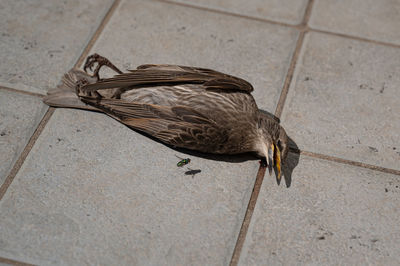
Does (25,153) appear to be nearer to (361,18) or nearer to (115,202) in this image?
(115,202)

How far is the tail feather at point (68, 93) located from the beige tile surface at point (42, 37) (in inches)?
6.8

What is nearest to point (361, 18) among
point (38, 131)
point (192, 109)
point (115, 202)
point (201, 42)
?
point (201, 42)

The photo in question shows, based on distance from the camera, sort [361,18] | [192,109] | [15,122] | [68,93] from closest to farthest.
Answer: [192,109] < [15,122] < [68,93] < [361,18]

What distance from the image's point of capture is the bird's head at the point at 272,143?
4.04 meters

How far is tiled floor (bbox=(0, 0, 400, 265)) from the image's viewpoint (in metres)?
3.67

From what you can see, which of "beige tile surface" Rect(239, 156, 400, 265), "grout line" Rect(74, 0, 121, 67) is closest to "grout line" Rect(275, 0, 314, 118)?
"beige tile surface" Rect(239, 156, 400, 265)

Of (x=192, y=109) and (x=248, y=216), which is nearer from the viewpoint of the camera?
(x=248, y=216)

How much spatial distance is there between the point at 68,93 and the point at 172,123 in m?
1.08

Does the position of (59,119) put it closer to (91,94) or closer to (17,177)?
(91,94)

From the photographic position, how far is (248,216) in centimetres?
387

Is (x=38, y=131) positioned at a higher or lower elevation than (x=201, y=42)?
lower

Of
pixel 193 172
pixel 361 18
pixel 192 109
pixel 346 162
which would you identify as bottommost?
pixel 193 172

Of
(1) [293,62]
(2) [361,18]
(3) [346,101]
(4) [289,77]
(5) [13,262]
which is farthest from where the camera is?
(2) [361,18]

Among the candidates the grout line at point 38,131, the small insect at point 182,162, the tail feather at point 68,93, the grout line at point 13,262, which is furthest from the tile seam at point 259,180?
the grout line at point 38,131
